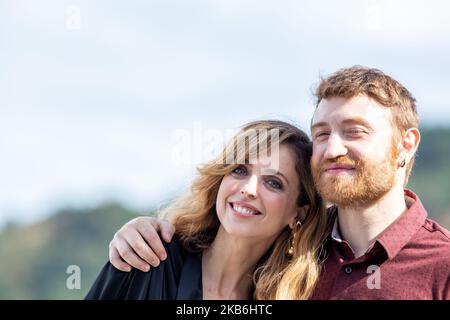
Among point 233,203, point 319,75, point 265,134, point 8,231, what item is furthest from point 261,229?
point 8,231

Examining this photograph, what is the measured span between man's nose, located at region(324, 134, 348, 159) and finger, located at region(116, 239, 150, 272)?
1074mm

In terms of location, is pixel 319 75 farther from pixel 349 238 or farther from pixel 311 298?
pixel 311 298

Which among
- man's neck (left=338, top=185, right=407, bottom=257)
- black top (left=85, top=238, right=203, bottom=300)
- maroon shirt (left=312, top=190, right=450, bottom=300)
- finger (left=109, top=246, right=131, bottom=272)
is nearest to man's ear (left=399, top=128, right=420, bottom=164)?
man's neck (left=338, top=185, right=407, bottom=257)

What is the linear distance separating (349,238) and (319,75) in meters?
0.94

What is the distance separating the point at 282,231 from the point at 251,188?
0.41 metres

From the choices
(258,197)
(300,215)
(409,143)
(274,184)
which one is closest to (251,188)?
(258,197)

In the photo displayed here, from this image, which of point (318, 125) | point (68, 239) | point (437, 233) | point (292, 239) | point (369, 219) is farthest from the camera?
point (68, 239)

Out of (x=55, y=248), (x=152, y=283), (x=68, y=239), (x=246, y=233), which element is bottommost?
(x=55, y=248)

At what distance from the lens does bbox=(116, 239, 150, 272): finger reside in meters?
4.11

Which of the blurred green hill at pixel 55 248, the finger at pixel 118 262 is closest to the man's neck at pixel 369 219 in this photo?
the finger at pixel 118 262

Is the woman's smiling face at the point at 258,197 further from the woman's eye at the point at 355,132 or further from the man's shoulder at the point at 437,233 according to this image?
the man's shoulder at the point at 437,233

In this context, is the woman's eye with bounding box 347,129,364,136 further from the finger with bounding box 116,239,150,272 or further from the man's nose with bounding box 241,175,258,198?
the finger with bounding box 116,239,150,272

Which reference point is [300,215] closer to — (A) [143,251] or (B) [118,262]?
(A) [143,251]

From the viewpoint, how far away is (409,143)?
4.41m
